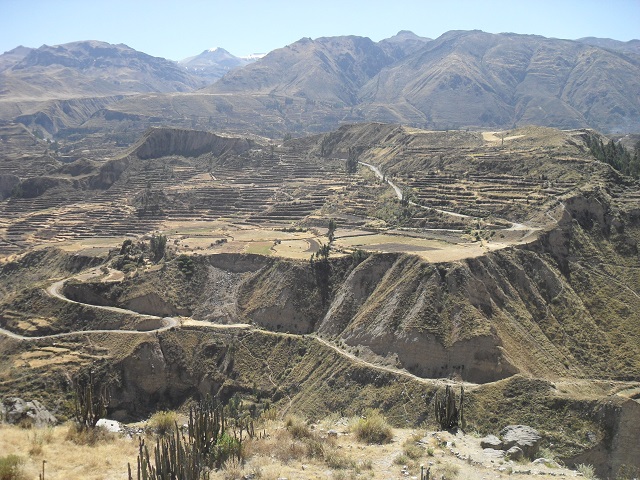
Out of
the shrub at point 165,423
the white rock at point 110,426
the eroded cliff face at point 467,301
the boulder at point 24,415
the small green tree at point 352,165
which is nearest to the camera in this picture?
the white rock at point 110,426

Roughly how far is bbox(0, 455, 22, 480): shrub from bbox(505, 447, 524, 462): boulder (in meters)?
23.9

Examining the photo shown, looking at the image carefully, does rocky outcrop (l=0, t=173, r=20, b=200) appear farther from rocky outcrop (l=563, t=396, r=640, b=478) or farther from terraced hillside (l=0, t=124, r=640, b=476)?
rocky outcrop (l=563, t=396, r=640, b=478)

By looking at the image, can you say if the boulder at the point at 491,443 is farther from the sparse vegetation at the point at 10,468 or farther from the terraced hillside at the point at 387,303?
the sparse vegetation at the point at 10,468

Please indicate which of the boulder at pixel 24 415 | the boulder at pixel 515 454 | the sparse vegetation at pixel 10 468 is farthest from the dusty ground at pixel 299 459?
the boulder at pixel 24 415

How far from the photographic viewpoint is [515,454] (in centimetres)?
3216

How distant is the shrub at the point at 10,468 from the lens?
72.9 ft

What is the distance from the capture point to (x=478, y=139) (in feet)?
508

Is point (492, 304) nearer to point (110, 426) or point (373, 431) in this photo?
point (373, 431)

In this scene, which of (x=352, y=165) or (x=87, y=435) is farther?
(x=352, y=165)

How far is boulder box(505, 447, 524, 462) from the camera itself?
31.9m

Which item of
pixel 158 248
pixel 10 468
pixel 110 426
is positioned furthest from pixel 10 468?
pixel 158 248

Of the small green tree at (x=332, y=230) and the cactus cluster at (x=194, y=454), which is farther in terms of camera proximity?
the small green tree at (x=332, y=230)

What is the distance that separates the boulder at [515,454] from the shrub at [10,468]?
78.4 ft

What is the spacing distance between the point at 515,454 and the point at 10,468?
24.7 metres
